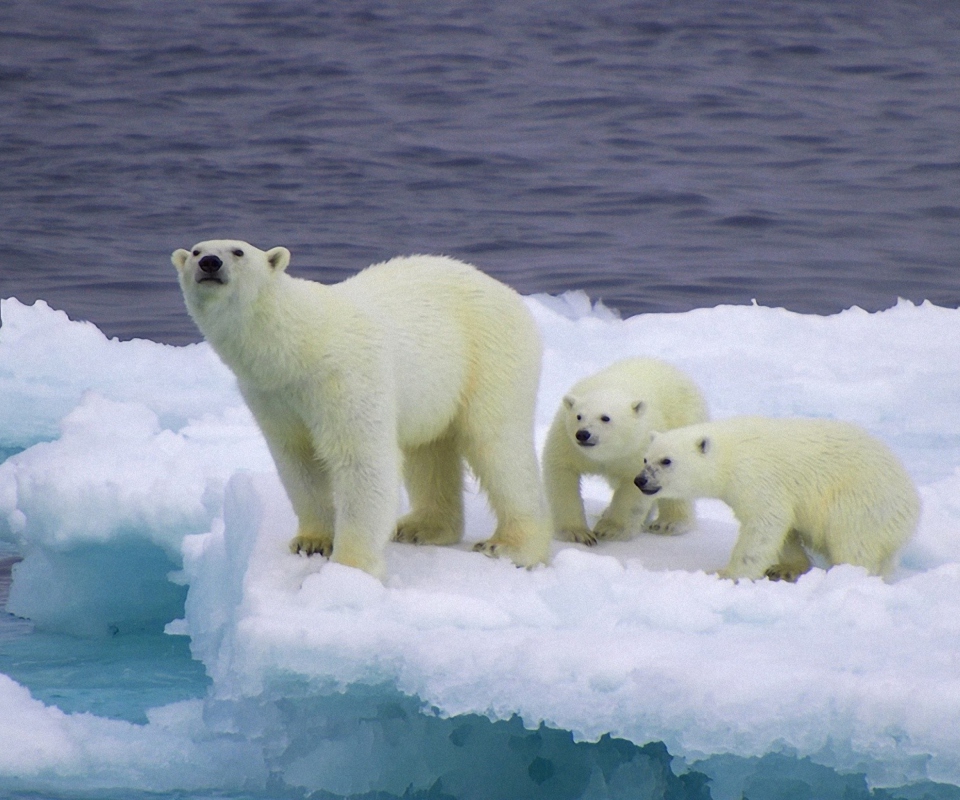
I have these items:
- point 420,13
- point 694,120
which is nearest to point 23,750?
point 694,120

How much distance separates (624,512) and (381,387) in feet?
4.65

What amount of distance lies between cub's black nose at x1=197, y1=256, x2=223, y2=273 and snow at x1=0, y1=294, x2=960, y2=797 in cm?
97

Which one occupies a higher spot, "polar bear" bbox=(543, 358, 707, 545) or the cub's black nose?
the cub's black nose

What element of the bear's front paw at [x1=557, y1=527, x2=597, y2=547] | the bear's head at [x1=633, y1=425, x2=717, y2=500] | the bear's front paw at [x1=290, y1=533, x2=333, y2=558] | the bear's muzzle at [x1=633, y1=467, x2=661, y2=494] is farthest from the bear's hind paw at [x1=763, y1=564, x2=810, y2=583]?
the bear's front paw at [x1=290, y1=533, x2=333, y2=558]

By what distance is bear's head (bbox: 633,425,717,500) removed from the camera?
493 cm

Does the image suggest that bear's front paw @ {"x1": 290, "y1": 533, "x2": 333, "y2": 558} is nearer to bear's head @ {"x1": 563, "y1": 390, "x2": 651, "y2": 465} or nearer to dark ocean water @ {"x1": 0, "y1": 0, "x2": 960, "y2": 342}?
bear's head @ {"x1": 563, "y1": 390, "x2": 651, "y2": 465}

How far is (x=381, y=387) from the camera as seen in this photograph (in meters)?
4.45

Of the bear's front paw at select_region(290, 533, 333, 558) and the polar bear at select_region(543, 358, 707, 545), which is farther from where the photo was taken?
the polar bear at select_region(543, 358, 707, 545)

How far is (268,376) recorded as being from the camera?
4.35 m

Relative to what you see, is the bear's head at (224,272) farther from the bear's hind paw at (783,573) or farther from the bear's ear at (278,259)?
the bear's hind paw at (783,573)

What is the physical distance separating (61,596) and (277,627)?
3.02 m

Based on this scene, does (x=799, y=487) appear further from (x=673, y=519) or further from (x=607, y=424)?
(x=673, y=519)

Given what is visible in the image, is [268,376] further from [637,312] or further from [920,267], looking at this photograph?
[920,267]

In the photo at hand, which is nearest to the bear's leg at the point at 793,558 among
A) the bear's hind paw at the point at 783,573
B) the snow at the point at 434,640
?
the bear's hind paw at the point at 783,573
